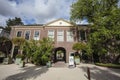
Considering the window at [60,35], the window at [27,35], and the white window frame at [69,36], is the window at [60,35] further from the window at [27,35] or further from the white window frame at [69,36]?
the window at [27,35]

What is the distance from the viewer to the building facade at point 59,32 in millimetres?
25119

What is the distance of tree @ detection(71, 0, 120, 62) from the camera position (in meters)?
18.7

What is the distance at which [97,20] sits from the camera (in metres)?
19.7

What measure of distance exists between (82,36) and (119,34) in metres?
8.88

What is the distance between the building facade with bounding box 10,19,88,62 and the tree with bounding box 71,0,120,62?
2840 millimetres

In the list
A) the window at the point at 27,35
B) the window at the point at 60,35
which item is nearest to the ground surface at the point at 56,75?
the window at the point at 60,35

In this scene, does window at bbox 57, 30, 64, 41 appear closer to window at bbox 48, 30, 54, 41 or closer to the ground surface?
window at bbox 48, 30, 54, 41

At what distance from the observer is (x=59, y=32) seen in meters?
25.6

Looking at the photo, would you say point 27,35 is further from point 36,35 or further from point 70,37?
point 70,37

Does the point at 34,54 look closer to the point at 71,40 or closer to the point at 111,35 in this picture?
the point at 71,40

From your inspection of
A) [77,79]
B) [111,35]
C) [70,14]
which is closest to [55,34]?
[70,14]

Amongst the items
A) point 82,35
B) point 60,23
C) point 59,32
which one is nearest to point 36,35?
point 59,32

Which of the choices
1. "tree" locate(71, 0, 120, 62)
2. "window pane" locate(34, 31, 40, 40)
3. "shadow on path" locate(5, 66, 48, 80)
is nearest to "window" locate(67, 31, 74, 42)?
"tree" locate(71, 0, 120, 62)

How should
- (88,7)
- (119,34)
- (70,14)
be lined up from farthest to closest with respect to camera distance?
1. (70,14)
2. (88,7)
3. (119,34)
